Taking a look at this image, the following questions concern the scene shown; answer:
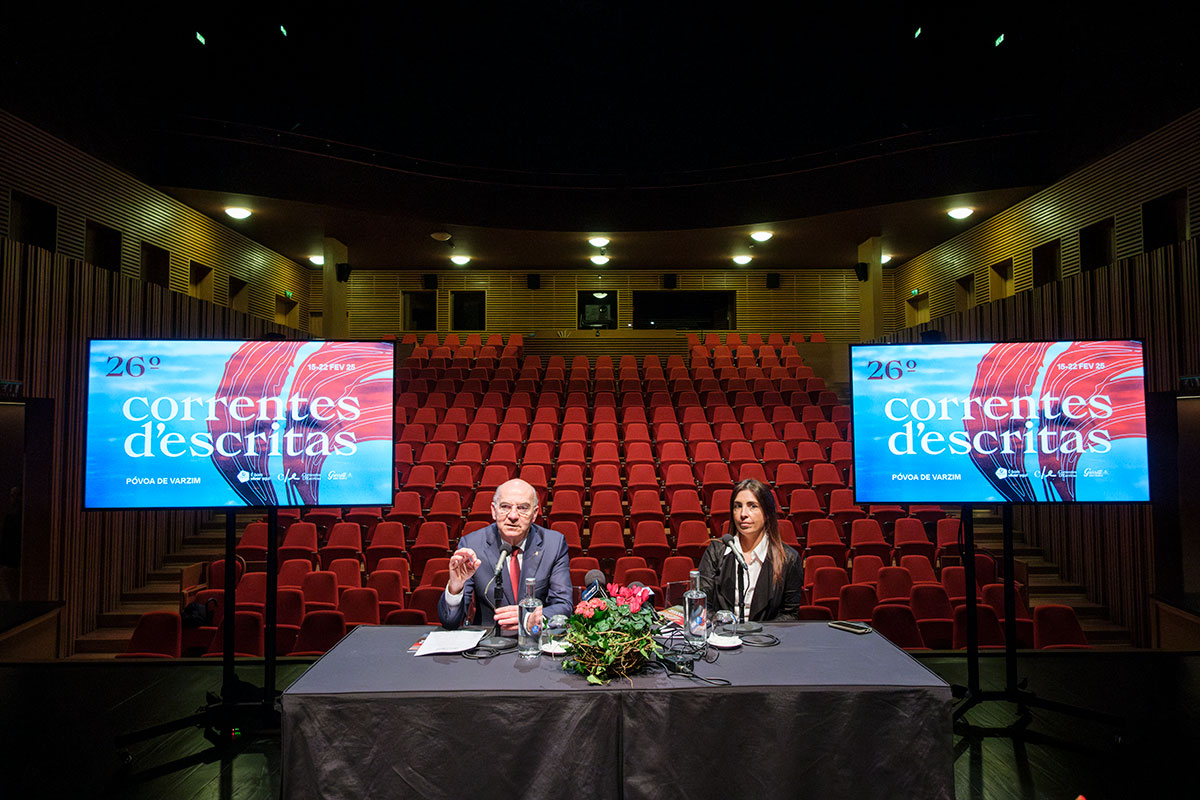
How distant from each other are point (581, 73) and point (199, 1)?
534cm

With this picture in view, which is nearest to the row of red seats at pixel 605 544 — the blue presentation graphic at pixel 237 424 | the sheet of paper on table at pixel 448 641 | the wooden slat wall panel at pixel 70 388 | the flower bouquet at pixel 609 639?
the wooden slat wall panel at pixel 70 388

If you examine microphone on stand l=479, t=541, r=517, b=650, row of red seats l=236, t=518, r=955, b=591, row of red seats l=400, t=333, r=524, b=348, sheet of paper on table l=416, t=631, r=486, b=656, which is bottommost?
row of red seats l=236, t=518, r=955, b=591

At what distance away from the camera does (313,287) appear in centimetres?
1230

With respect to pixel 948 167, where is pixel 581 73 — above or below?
above

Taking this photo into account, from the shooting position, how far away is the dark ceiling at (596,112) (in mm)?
6914

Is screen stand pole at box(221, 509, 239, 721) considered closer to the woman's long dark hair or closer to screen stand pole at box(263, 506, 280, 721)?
screen stand pole at box(263, 506, 280, 721)

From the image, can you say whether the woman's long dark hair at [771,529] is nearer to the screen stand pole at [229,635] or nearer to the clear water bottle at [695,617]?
the clear water bottle at [695,617]

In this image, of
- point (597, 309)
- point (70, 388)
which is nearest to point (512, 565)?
point (70, 388)

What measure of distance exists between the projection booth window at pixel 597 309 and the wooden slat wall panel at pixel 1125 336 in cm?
752

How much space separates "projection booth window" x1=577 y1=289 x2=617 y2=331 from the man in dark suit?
33.1 feet

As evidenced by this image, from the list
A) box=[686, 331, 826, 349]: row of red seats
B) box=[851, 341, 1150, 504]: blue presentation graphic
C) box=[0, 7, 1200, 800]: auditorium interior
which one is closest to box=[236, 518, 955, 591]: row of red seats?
box=[0, 7, 1200, 800]: auditorium interior

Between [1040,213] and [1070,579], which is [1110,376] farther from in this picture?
[1040,213]

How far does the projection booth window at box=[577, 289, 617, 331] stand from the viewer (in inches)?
506

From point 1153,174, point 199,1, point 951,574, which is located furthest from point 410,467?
point 1153,174
